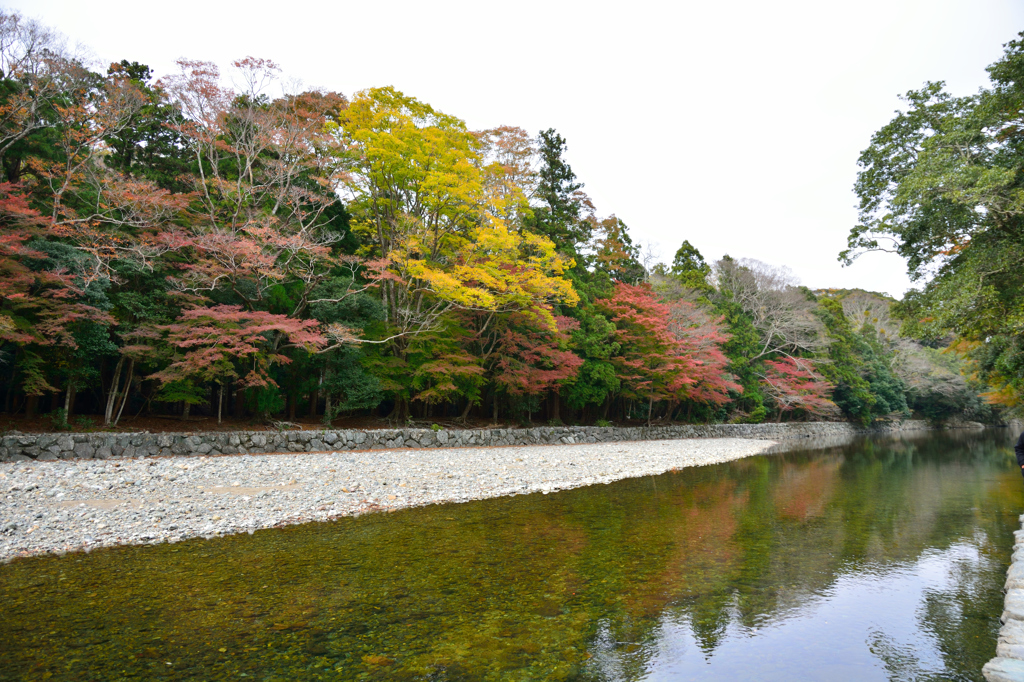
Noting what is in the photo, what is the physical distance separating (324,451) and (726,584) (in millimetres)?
11366

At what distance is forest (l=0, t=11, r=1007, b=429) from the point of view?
446 inches

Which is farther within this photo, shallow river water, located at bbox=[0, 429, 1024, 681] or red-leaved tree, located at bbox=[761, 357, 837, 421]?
red-leaved tree, located at bbox=[761, 357, 837, 421]

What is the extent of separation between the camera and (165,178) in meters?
15.8

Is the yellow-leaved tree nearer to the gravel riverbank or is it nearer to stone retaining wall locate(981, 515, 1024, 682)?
the gravel riverbank

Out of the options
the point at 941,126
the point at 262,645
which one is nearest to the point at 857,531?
the point at 262,645

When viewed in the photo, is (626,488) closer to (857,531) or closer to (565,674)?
(857,531)

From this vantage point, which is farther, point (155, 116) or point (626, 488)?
point (155, 116)

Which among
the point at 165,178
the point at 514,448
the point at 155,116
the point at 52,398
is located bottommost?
the point at 514,448

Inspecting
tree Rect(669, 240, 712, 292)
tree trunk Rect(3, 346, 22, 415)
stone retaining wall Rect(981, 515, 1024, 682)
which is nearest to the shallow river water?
stone retaining wall Rect(981, 515, 1024, 682)

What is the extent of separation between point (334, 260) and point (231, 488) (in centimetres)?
758

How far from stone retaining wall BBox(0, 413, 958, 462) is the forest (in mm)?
1297

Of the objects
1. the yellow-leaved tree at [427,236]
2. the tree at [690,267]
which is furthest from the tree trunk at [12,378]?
the tree at [690,267]

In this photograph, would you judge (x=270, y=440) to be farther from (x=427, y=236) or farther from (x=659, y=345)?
(x=659, y=345)

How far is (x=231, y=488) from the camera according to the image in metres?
9.09
